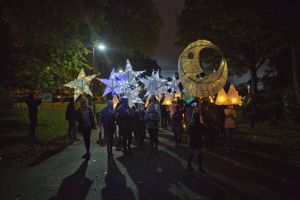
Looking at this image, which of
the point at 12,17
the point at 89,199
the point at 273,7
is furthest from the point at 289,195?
the point at 12,17

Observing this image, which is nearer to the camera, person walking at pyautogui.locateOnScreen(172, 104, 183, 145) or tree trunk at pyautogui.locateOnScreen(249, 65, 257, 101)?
person walking at pyautogui.locateOnScreen(172, 104, 183, 145)

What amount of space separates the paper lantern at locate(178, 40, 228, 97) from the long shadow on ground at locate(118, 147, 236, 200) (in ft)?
7.46

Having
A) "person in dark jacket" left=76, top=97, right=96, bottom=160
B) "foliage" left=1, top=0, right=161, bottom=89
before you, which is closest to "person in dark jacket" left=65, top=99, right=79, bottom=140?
"foliage" left=1, top=0, right=161, bottom=89

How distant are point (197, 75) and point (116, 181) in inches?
186

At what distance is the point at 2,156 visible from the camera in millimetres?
12008

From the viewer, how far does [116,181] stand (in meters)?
8.16

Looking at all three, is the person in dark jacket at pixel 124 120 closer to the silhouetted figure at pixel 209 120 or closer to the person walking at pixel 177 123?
the person walking at pixel 177 123

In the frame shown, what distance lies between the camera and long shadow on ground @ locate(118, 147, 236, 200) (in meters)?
6.94

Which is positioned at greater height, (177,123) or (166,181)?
(177,123)

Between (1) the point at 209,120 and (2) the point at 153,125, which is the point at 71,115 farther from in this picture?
(1) the point at 209,120

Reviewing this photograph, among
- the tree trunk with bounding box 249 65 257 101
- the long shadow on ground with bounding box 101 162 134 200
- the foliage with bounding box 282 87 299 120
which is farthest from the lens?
the tree trunk with bounding box 249 65 257 101

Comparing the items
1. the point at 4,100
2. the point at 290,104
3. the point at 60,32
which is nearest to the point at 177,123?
the point at 60,32

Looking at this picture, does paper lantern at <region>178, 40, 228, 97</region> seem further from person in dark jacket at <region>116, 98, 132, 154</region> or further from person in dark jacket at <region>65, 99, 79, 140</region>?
person in dark jacket at <region>65, 99, 79, 140</region>

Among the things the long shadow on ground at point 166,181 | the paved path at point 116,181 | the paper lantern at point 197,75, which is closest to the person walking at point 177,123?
the paved path at point 116,181
